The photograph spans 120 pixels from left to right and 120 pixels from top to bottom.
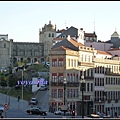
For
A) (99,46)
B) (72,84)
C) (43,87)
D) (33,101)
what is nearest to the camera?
(72,84)

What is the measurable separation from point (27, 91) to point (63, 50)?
27.2 meters

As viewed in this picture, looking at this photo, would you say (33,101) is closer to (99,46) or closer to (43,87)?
(43,87)

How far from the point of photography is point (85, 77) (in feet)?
314

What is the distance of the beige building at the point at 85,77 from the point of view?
91.8 m

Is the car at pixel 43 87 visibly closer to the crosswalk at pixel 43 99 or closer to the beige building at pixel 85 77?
the crosswalk at pixel 43 99

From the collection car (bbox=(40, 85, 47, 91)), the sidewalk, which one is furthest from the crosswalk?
the sidewalk

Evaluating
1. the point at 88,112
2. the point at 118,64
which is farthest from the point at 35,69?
the point at 88,112

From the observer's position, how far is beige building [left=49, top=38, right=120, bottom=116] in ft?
301

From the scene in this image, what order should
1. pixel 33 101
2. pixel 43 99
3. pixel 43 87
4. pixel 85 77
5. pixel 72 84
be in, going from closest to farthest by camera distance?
pixel 72 84 < pixel 85 77 < pixel 33 101 < pixel 43 99 < pixel 43 87

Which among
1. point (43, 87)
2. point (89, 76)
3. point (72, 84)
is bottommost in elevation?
point (43, 87)

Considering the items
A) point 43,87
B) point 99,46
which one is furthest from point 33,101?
point 99,46

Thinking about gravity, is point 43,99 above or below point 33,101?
above

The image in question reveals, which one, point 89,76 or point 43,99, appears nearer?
point 89,76

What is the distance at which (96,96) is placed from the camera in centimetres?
9888
